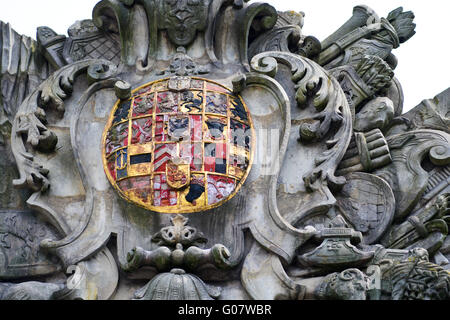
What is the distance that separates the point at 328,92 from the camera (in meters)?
17.5

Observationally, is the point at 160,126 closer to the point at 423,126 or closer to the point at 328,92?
the point at 328,92

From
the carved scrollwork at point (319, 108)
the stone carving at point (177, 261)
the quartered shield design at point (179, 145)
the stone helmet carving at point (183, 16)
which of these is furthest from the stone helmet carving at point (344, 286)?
the stone helmet carving at point (183, 16)

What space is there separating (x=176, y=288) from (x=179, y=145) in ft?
5.95

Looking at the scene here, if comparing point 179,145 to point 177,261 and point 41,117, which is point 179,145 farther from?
point 41,117

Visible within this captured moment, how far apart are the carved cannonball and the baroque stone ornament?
2 cm

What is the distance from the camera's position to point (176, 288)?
52.4 feet

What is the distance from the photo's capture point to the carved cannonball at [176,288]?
1595cm

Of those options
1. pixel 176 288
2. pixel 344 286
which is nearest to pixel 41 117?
pixel 176 288

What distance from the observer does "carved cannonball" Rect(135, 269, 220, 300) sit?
15953mm

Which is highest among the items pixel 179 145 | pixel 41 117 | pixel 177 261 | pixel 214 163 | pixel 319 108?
pixel 41 117

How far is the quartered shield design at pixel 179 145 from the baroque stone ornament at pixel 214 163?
0.02 m

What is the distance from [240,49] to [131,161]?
2139 millimetres
